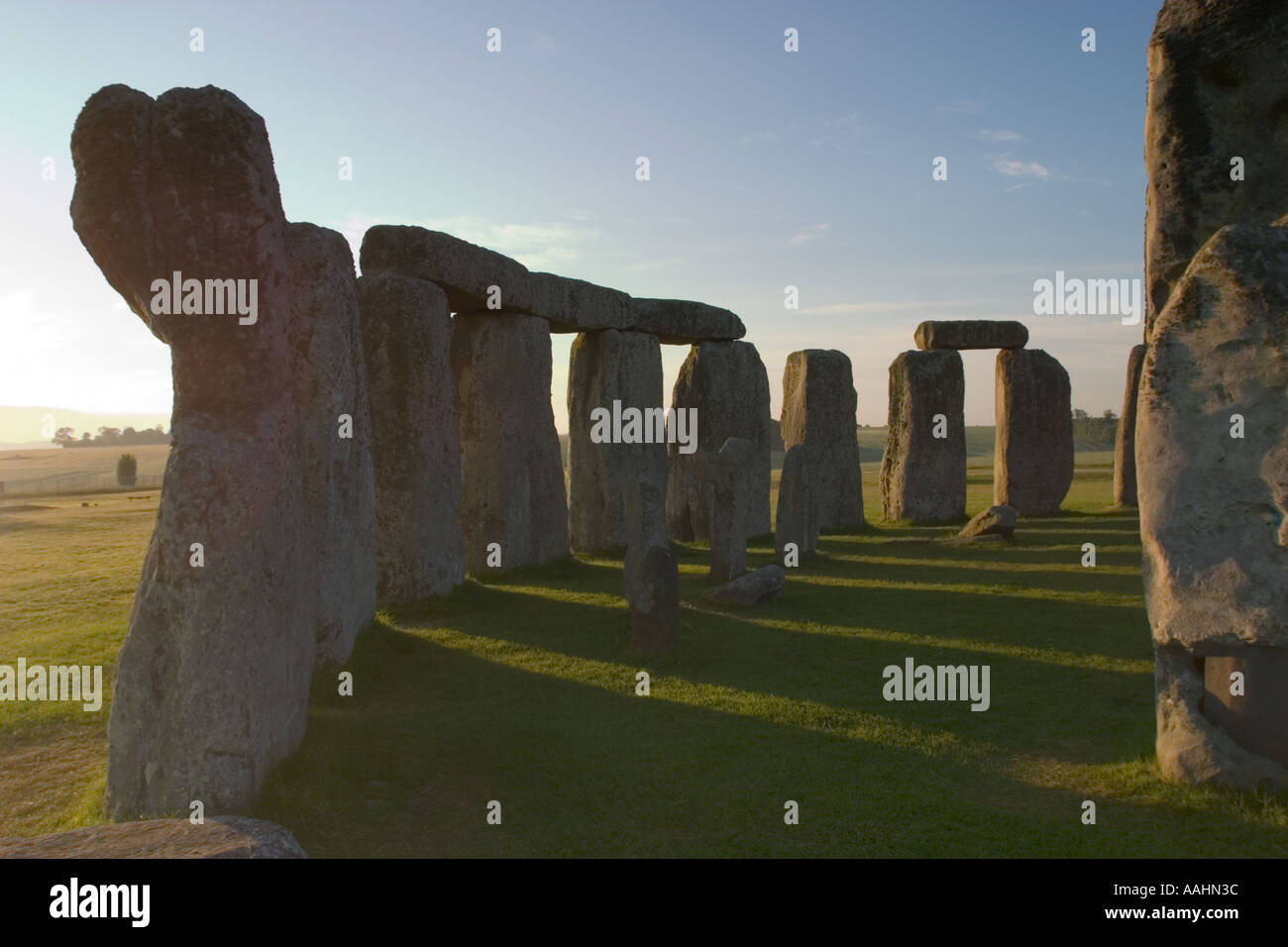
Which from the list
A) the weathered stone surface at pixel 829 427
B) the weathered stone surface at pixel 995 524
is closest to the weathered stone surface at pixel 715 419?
the weathered stone surface at pixel 829 427

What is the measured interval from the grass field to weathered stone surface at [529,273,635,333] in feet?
14.4

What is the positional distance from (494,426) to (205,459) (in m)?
8.11

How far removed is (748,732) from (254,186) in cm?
451

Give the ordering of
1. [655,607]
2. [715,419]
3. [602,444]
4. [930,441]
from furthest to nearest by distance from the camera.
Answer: [930,441] → [715,419] → [602,444] → [655,607]

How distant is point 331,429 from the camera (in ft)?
25.9

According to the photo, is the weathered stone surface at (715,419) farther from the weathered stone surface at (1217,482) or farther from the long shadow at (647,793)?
the weathered stone surface at (1217,482)

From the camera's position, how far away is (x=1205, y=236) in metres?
6.13

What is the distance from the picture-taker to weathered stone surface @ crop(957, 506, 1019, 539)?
16.4 m

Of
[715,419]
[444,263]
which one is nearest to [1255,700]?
[444,263]

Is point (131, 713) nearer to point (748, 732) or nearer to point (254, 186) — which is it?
point (254, 186)

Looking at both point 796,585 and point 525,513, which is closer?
point 796,585

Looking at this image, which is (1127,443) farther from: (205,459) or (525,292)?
(205,459)

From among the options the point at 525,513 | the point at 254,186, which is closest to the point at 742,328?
the point at 525,513

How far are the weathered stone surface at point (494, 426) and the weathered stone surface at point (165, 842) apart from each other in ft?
29.7
